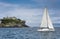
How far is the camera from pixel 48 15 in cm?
9512

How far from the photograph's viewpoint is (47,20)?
311ft

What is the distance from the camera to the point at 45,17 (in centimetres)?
9394

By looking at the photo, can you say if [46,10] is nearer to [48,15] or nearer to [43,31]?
[48,15]

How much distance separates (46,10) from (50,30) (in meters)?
7.94

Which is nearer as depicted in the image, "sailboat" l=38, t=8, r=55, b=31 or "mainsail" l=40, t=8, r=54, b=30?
"sailboat" l=38, t=8, r=55, b=31

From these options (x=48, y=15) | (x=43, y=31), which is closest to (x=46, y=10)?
(x=48, y=15)

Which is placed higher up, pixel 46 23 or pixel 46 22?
pixel 46 22

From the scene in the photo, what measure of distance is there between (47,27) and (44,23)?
1.97 meters

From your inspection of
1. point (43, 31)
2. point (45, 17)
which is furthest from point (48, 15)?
point (43, 31)

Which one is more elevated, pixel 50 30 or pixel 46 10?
pixel 46 10

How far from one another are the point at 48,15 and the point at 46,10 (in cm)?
231

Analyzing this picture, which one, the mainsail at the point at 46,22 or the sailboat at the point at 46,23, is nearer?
the sailboat at the point at 46,23

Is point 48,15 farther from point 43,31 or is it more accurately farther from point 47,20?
point 43,31

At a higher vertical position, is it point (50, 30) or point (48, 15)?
point (48, 15)
